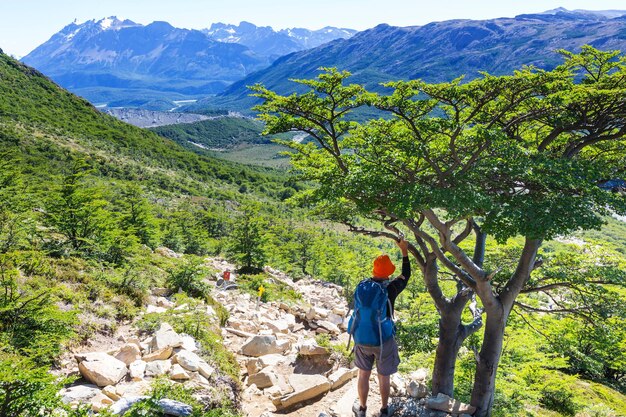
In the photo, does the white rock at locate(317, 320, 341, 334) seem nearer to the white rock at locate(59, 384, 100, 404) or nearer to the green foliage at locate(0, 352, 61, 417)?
the white rock at locate(59, 384, 100, 404)

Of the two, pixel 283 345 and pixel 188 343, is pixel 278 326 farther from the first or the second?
pixel 188 343

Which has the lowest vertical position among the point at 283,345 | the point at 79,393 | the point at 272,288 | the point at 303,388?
the point at 272,288

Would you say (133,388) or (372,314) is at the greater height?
(372,314)

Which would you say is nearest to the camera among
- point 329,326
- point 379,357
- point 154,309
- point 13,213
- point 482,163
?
point 379,357

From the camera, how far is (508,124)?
713 centimetres

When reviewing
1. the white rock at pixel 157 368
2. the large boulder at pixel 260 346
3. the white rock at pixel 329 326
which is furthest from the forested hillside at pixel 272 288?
the white rock at pixel 329 326

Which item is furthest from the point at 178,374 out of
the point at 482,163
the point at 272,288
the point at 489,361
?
the point at 272,288

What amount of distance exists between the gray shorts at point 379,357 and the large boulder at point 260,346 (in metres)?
4.39

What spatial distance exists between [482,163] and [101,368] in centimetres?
680

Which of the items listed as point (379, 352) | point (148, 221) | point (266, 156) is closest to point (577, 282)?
point (379, 352)

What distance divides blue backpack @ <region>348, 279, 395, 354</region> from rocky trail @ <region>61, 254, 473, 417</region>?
2.03m

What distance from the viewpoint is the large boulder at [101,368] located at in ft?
19.0

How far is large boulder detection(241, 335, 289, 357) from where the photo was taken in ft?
30.0

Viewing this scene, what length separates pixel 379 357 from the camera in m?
5.14
